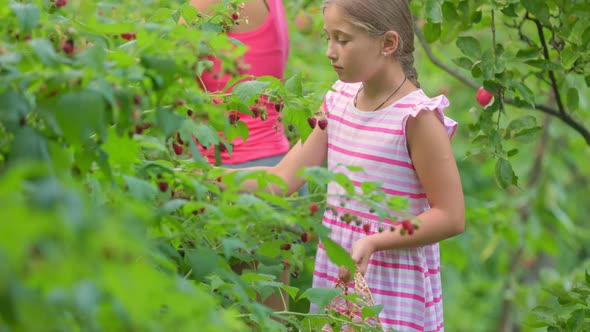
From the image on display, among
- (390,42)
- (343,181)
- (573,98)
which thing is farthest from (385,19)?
(573,98)

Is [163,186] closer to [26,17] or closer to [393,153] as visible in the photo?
[26,17]

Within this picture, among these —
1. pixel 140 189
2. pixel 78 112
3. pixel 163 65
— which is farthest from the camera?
pixel 140 189

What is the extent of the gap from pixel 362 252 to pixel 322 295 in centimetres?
16

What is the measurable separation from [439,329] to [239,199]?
3.32ft

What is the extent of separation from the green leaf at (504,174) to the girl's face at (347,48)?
575 millimetres

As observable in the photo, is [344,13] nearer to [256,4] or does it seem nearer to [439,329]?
[256,4]

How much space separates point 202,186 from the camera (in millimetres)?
1819

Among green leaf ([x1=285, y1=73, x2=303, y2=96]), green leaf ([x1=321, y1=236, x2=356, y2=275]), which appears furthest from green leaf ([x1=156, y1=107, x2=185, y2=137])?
green leaf ([x1=285, y1=73, x2=303, y2=96])

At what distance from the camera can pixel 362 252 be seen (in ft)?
7.53

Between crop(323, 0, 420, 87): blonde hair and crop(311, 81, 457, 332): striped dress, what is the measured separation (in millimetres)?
113

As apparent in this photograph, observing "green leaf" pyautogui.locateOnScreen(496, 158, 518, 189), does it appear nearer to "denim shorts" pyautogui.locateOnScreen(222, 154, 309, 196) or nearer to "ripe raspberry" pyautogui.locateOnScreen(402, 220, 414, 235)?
"denim shorts" pyautogui.locateOnScreen(222, 154, 309, 196)

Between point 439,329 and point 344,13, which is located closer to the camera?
point 344,13

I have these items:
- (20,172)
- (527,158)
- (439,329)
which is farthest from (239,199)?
(527,158)

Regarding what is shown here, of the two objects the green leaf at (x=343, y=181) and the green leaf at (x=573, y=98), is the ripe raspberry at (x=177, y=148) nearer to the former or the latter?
the green leaf at (x=343, y=181)
